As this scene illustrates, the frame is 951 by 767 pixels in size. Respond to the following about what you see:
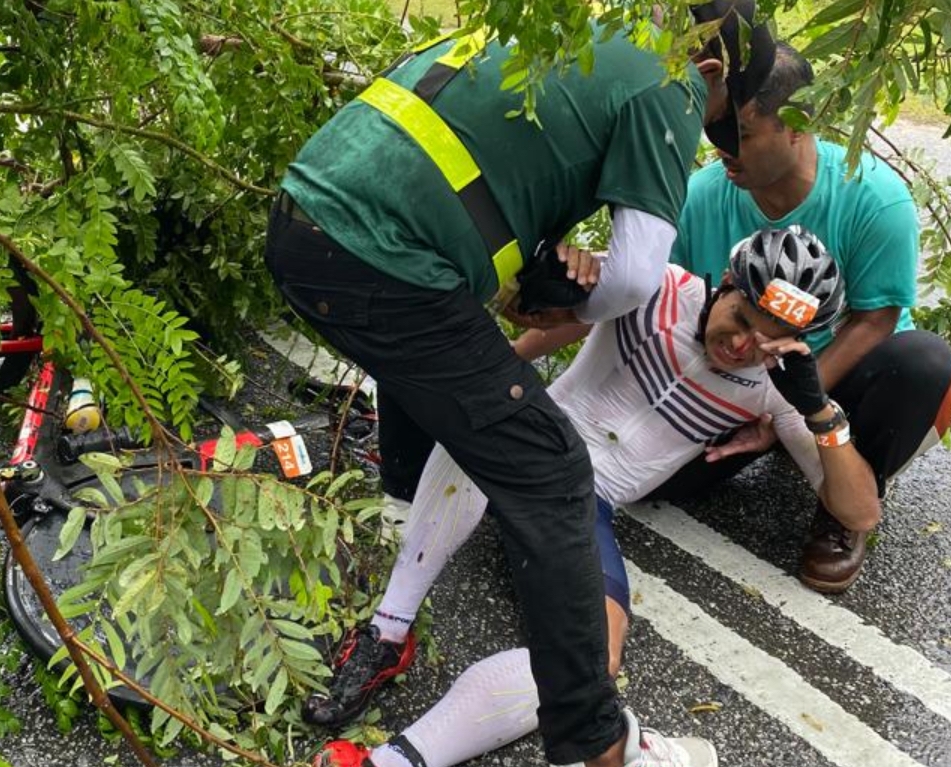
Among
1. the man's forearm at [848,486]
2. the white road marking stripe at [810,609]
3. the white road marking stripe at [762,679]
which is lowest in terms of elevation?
the white road marking stripe at [810,609]

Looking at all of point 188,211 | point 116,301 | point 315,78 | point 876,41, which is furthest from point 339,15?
point 876,41

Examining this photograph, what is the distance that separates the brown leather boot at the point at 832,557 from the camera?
126 inches

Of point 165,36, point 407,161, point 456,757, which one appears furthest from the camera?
point 456,757

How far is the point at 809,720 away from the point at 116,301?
1.93 metres

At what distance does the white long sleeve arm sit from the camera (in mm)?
2111

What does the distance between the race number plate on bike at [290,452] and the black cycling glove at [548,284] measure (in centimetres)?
123

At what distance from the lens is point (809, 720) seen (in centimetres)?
276

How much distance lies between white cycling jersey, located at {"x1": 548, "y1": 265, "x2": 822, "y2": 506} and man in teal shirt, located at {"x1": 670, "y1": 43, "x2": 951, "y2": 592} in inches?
4.4

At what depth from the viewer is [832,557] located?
322 centimetres

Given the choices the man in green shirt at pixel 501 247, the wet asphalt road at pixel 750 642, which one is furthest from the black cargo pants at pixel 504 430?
the wet asphalt road at pixel 750 642

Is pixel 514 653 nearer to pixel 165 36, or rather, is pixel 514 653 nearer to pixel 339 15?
pixel 165 36

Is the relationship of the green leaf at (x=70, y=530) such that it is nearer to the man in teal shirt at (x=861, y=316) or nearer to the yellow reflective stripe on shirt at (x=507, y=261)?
the yellow reflective stripe on shirt at (x=507, y=261)

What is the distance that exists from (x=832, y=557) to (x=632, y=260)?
58.8 inches

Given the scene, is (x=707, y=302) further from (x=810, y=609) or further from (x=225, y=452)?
(x=225, y=452)
